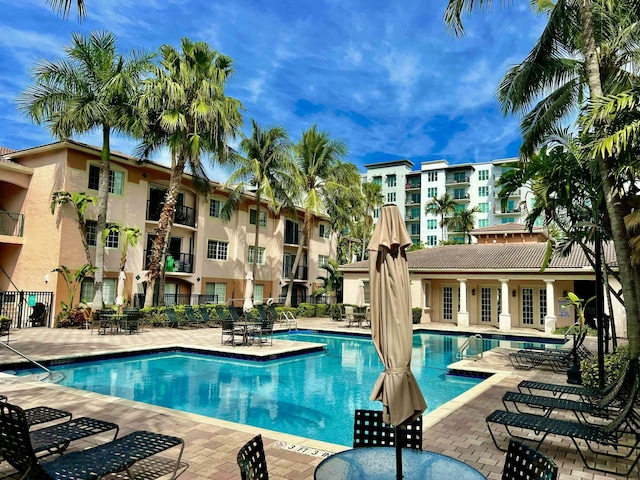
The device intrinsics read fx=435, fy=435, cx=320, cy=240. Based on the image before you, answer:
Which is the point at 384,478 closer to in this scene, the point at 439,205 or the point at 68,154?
the point at 68,154

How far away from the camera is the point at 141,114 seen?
779 inches

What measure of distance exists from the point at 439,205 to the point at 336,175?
35725mm

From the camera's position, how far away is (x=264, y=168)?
89.1ft

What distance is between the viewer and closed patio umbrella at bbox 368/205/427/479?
3.15 m

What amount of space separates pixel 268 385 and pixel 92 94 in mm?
15974

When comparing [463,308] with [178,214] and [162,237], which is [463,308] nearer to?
[162,237]

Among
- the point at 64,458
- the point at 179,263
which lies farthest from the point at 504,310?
the point at 64,458

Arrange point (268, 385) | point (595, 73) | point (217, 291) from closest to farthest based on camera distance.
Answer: point (595, 73), point (268, 385), point (217, 291)

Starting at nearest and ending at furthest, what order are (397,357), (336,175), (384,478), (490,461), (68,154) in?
(384,478) < (397,357) < (490,461) < (68,154) < (336,175)

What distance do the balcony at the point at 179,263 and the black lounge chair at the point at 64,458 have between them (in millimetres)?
21731

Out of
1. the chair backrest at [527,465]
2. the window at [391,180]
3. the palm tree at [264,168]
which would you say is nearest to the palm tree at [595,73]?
the chair backrest at [527,465]

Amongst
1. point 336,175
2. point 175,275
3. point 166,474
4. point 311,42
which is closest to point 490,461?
point 166,474

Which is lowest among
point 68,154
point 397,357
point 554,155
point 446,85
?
point 397,357

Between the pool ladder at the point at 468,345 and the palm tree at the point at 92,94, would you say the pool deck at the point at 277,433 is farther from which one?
the palm tree at the point at 92,94
